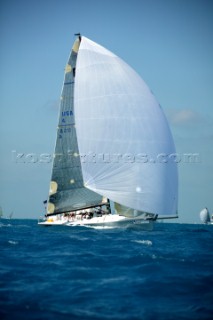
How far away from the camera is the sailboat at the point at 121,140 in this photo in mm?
32906

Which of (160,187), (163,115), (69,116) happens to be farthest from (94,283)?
(69,116)

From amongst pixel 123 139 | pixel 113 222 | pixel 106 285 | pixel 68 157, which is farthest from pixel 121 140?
pixel 106 285

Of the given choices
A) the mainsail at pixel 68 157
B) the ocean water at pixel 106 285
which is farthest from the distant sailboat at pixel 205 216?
the ocean water at pixel 106 285

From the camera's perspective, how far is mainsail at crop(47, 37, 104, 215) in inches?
1538

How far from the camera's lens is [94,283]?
12953 millimetres

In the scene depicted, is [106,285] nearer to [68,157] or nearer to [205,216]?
[68,157]

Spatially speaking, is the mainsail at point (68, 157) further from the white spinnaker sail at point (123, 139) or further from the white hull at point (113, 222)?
the white spinnaker sail at point (123, 139)


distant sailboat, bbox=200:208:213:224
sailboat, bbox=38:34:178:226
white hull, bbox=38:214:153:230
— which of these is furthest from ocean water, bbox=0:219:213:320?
distant sailboat, bbox=200:208:213:224

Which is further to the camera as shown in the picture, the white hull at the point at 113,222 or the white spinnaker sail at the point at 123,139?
the white hull at the point at 113,222

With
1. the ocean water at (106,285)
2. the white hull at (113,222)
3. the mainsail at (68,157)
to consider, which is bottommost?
the ocean water at (106,285)

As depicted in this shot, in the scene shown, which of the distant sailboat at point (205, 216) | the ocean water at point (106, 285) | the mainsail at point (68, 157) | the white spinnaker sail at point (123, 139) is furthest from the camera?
the distant sailboat at point (205, 216)

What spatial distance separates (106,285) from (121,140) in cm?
2118

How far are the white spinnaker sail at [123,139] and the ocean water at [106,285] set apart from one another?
12.9m

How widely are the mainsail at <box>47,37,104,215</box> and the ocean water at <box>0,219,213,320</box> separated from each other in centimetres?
1883
